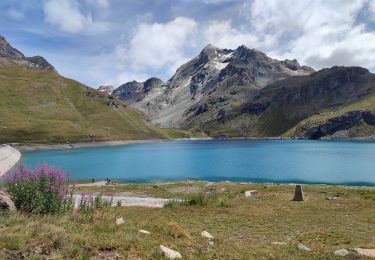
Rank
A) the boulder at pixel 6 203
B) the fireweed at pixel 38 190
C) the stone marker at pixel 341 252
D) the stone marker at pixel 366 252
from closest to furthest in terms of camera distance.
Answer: the stone marker at pixel 366 252 < the stone marker at pixel 341 252 < the boulder at pixel 6 203 < the fireweed at pixel 38 190

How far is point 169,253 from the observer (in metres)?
13.4

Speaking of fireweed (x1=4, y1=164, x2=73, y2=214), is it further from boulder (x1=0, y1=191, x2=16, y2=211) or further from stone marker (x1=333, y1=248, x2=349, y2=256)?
stone marker (x1=333, y1=248, x2=349, y2=256)

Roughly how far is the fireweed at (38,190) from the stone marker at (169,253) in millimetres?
7147

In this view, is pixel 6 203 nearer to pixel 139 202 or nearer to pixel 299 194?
pixel 139 202

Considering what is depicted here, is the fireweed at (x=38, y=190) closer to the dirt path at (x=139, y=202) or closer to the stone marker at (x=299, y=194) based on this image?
the dirt path at (x=139, y=202)

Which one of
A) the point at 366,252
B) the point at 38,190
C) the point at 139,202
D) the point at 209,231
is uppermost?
the point at 38,190

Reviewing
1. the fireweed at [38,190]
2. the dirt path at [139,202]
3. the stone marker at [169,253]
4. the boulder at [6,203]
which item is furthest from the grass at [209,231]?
the dirt path at [139,202]

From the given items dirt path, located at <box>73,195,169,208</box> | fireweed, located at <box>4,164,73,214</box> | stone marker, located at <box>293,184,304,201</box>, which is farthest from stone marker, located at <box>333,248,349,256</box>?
dirt path, located at <box>73,195,169,208</box>

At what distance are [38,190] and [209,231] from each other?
9.65 meters

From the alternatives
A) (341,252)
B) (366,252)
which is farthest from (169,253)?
(366,252)

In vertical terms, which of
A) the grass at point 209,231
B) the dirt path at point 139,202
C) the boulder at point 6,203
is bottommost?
the dirt path at point 139,202

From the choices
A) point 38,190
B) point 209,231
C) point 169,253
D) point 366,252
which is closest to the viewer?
point 169,253

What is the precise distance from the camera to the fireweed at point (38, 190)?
1794 cm

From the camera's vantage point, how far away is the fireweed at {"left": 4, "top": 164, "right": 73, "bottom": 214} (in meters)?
17.9
